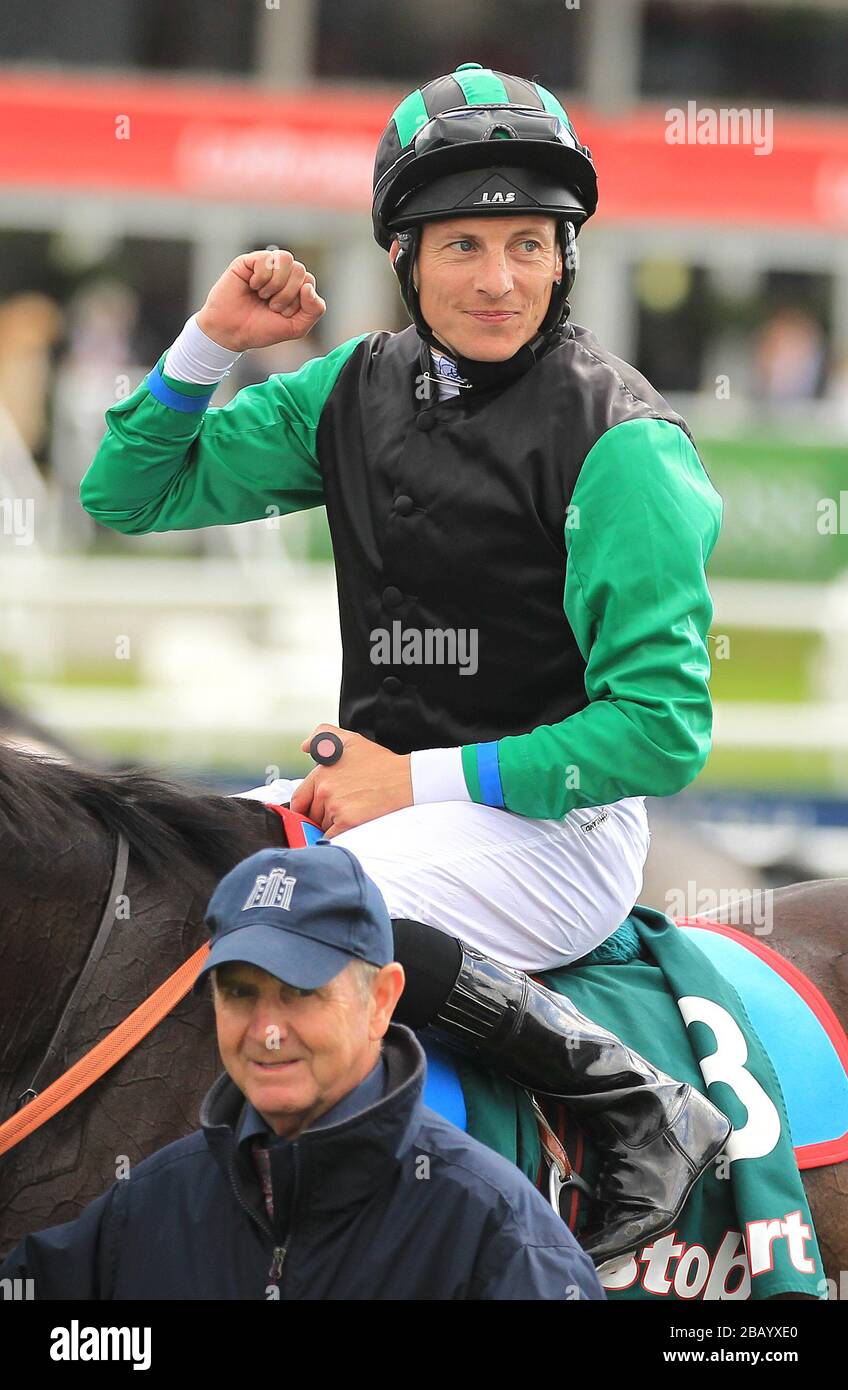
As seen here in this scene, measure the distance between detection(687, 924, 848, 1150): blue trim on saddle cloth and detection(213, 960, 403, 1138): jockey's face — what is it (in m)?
1.24

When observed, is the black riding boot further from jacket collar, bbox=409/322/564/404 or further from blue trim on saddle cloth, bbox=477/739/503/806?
jacket collar, bbox=409/322/564/404

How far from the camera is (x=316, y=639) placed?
12.8m

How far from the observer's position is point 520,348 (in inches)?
121

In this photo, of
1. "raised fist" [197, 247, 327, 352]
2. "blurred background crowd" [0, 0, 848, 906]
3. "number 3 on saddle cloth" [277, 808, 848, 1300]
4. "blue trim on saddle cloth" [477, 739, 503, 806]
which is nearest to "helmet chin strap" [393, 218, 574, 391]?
"raised fist" [197, 247, 327, 352]

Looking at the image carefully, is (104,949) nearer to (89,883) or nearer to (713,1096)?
(89,883)

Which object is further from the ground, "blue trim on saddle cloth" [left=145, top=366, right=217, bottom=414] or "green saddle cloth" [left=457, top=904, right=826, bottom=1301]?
"blue trim on saddle cloth" [left=145, top=366, right=217, bottom=414]

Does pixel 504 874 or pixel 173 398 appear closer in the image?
pixel 504 874

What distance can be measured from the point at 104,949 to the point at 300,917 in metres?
0.75

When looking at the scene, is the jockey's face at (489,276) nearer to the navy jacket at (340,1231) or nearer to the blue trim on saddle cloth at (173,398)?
the blue trim on saddle cloth at (173,398)

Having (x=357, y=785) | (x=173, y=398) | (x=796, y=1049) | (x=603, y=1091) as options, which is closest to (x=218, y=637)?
(x=173, y=398)

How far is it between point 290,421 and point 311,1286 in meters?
1.61

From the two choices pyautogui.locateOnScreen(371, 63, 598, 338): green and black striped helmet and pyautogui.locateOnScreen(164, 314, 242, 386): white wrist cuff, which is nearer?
pyautogui.locateOnScreen(371, 63, 598, 338): green and black striped helmet

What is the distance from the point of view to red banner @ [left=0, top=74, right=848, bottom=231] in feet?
50.4

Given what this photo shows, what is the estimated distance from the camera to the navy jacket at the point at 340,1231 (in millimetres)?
2215
